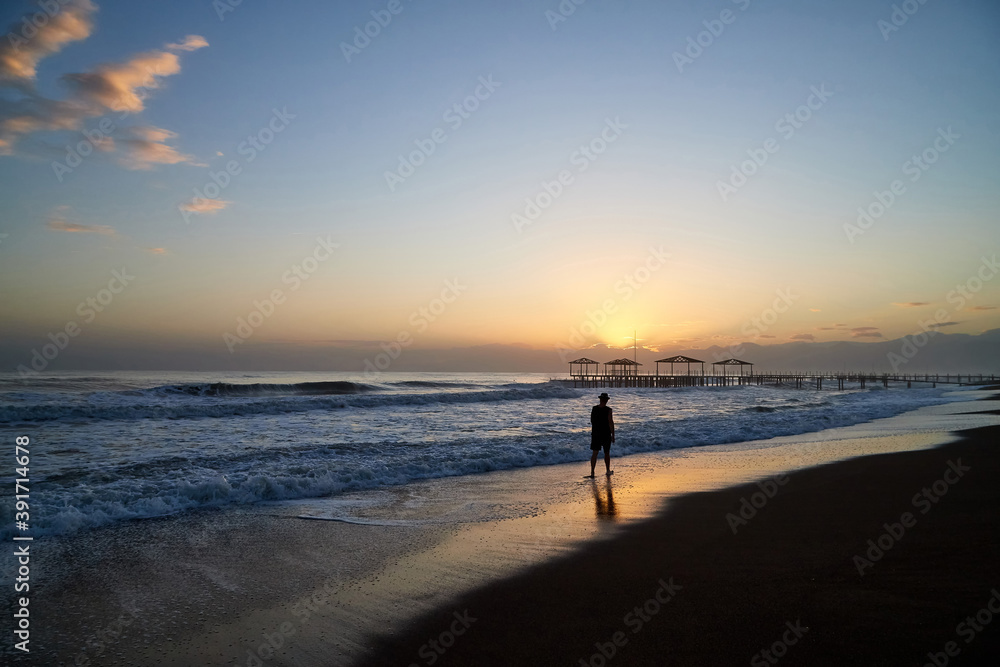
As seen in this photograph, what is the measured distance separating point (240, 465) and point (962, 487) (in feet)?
43.7

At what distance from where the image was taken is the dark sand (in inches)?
150

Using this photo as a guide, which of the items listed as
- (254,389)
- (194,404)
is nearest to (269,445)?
(194,404)

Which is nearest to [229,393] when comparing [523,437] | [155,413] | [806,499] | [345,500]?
[155,413]

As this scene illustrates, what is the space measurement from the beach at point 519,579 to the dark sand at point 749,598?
23 mm

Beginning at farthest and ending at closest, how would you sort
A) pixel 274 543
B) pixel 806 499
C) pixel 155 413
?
pixel 155 413, pixel 806 499, pixel 274 543

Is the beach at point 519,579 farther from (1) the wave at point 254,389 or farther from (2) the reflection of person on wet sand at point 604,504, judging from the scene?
(1) the wave at point 254,389

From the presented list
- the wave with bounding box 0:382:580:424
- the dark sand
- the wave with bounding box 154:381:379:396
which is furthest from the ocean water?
the dark sand

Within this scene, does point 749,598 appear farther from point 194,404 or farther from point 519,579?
point 194,404

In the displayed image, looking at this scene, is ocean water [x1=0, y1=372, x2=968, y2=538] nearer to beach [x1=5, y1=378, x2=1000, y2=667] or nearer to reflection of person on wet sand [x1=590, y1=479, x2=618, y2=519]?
beach [x1=5, y1=378, x2=1000, y2=667]

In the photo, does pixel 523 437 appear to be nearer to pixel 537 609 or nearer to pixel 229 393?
pixel 537 609

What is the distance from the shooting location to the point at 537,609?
466cm

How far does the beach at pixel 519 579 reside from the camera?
13.1 feet

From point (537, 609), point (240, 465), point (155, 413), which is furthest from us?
point (155, 413)

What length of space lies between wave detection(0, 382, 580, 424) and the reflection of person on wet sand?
19111mm
